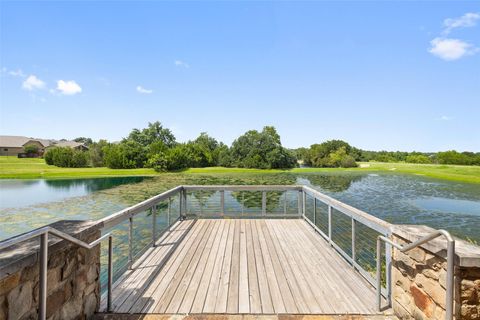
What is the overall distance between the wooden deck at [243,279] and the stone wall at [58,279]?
472mm

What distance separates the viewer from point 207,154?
49156 millimetres

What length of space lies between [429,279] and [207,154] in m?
48.0

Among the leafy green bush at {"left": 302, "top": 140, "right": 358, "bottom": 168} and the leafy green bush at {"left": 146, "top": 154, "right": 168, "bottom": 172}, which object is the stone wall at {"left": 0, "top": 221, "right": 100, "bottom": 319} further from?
the leafy green bush at {"left": 302, "top": 140, "right": 358, "bottom": 168}

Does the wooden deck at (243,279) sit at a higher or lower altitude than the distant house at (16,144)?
lower

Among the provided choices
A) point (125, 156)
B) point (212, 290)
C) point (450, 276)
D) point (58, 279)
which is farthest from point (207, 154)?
point (450, 276)

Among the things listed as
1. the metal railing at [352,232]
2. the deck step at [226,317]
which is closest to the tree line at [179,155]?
the metal railing at [352,232]

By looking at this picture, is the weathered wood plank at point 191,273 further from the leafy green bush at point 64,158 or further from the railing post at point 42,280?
the leafy green bush at point 64,158

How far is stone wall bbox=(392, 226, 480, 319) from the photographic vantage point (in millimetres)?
1578

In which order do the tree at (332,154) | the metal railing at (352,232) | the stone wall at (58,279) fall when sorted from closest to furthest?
the stone wall at (58,279)
the metal railing at (352,232)
the tree at (332,154)

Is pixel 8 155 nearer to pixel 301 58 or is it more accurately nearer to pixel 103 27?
pixel 103 27

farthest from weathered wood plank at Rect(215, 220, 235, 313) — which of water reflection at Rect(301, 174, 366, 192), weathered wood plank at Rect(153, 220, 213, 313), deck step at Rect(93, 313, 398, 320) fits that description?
water reflection at Rect(301, 174, 366, 192)

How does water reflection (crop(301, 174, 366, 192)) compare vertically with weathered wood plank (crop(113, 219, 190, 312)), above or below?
below

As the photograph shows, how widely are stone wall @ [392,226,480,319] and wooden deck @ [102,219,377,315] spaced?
422mm

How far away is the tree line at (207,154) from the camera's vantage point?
4134cm
